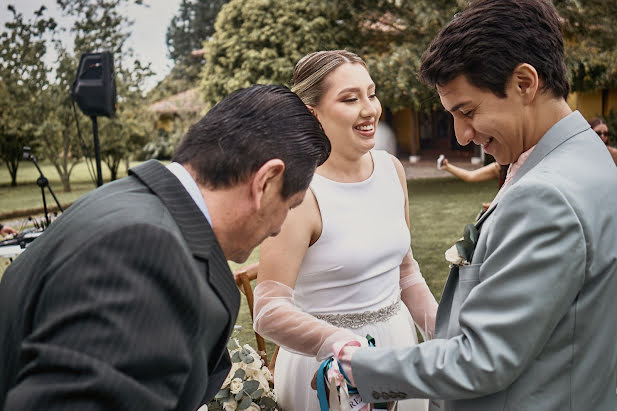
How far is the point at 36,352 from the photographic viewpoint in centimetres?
79

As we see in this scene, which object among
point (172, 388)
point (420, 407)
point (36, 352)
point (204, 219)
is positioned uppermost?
point (204, 219)

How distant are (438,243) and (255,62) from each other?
880 cm

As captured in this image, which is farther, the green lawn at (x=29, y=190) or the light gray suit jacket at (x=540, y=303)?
the green lawn at (x=29, y=190)

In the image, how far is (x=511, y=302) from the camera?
1.21 meters

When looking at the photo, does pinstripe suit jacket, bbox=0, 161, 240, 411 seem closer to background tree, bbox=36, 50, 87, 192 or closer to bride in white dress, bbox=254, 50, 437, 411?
bride in white dress, bbox=254, 50, 437, 411

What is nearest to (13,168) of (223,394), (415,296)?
(223,394)

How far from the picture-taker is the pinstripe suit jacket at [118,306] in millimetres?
771

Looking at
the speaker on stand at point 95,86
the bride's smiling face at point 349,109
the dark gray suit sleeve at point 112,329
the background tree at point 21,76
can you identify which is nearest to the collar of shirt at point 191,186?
the dark gray suit sleeve at point 112,329

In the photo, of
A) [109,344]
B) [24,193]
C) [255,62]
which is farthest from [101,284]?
[24,193]

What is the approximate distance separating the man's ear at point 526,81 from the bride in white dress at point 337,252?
36.6 inches

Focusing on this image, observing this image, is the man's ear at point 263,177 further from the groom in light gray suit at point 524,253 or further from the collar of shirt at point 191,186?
the groom in light gray suit at point 524,253

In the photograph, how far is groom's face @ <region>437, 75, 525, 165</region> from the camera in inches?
53.6

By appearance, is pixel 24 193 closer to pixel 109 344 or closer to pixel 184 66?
pixel 109 344

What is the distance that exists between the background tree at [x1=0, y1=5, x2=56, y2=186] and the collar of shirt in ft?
56.5
